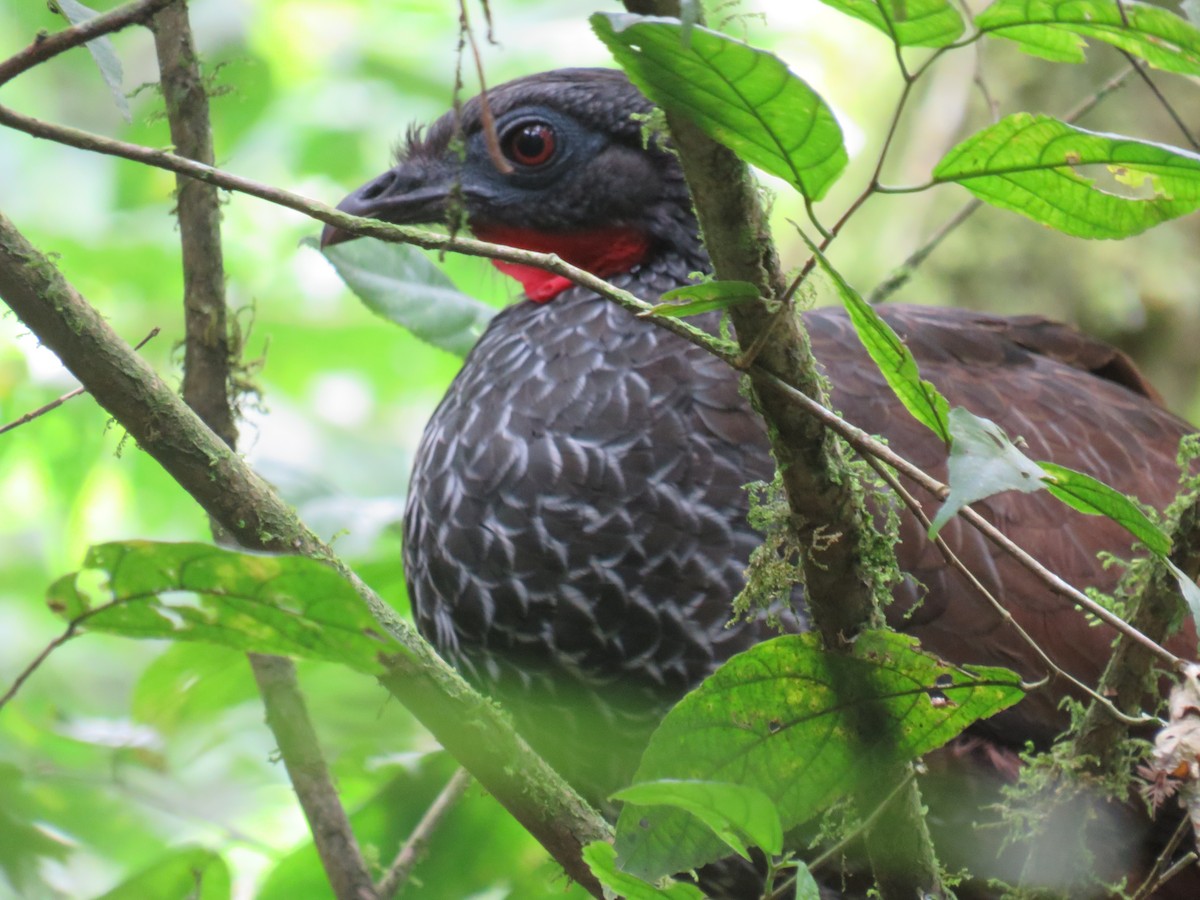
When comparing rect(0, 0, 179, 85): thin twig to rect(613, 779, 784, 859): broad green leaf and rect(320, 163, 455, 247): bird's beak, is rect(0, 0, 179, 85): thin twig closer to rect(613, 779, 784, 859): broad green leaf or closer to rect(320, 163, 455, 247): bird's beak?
rect(613, 779, 784, 859): broad green leaf

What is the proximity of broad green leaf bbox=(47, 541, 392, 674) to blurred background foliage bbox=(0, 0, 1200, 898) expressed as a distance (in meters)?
0.60

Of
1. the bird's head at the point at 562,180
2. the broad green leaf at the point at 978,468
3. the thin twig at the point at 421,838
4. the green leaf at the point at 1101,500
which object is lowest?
the thin twig at the point at 421,838

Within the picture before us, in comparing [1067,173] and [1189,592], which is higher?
[1067,173]

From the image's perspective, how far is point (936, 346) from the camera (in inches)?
97.8

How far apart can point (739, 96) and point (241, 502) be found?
1.96 ft

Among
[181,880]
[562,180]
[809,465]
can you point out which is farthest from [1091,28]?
[562,180]

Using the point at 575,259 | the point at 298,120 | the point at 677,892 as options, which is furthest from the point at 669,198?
the point at 298,120

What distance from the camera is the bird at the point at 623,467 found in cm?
197

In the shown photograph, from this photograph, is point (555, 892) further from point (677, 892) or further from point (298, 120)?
point (298, 120)

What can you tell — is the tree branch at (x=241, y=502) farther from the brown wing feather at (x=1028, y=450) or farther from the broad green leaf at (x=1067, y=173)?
the brown wing feather at (x=1028, y=450)

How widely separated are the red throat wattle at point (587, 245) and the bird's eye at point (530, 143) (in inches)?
5.5

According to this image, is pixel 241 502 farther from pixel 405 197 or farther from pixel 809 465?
pixel 405 197

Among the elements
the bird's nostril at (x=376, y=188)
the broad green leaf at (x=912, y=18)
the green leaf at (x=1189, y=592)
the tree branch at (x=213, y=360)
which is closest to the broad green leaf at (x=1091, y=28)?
the broad green leaf at (x=912, y=18)

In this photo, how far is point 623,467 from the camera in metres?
2.03
